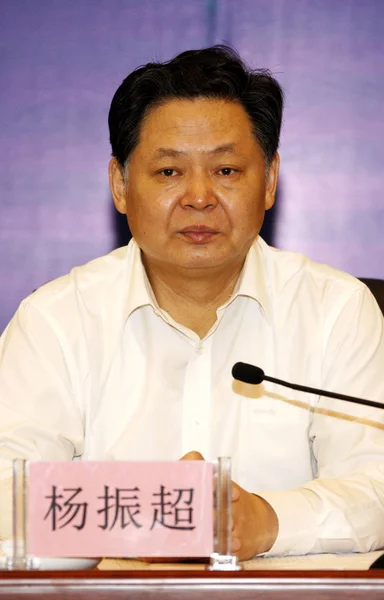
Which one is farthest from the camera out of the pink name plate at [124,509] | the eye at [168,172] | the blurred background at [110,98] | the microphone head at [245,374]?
the blurred background at [110,98]

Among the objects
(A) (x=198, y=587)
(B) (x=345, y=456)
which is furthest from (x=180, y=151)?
(A) (x=198, y=587)

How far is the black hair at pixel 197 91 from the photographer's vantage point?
2154 mm

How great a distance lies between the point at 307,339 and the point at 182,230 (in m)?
0.43

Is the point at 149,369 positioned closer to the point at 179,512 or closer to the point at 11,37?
the point at 179,512

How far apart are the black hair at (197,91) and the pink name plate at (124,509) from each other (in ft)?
3.72

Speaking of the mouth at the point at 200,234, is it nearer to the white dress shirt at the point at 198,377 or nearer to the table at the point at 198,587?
the white dress shirt at the point at 198,377

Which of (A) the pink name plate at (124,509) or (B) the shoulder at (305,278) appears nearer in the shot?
(A) the pink name plate at (124,509)

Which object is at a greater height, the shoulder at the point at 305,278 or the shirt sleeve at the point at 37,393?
the shoulder at the point at 305,278

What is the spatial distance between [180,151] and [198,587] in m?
1.22

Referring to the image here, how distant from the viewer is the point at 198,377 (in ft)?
7.20

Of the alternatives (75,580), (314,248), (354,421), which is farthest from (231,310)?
(75,580)

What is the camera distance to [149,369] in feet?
7.23

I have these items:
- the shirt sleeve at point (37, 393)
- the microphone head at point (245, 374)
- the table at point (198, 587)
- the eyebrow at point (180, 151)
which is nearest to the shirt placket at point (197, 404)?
the shirt sleeve at point (37, 393)

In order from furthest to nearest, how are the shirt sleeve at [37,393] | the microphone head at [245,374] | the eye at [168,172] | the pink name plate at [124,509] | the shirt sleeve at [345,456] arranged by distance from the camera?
the eye at [168,172] < the shirt sleeve at [37,393] < the shirt sleeve at [345,456] < the microphone head at [245,374] < the pink name plate at [124,509]
